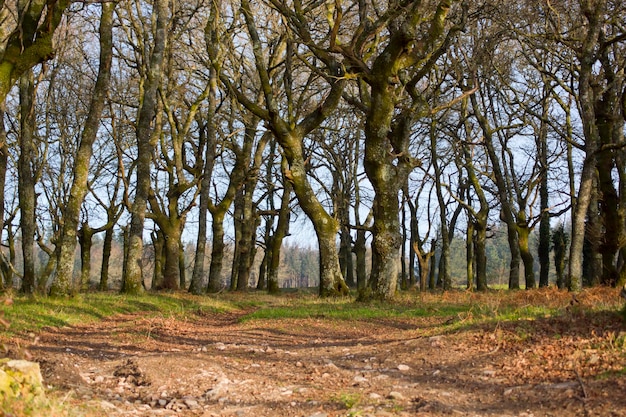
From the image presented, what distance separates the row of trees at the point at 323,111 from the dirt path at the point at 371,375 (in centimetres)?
591

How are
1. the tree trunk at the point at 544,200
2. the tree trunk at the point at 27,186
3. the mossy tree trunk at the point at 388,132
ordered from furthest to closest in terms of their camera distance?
the tree trunk at the point at 544,200 < the tree trunk at the point at 27,186 < the mossy tree trunk at the point at 388,132

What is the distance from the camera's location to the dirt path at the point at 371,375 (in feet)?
15.3

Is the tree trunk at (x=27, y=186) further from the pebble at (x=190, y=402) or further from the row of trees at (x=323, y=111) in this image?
the pebble at (x=190, y=402)

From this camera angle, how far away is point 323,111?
16406mm

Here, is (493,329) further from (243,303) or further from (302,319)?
(243,303)

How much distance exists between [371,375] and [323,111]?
1136 centimetres

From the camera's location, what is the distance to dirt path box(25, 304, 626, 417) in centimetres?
467

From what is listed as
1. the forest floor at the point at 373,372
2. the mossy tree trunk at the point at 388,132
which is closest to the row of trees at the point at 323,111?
the mossy tree trunk at the point at 388,132

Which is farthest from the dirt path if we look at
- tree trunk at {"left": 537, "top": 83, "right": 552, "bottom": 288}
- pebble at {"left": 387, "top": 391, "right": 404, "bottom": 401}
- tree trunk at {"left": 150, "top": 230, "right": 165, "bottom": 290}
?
tree trunk at {"left": 150, "top": 230, "right": 165, "bottom": 290}

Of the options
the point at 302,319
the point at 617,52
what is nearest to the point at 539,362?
the point at 302,319

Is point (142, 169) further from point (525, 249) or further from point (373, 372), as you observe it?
point (525, 249)

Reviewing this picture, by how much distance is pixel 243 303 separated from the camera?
1789 centimetres

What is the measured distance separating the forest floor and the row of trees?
5.75 meters

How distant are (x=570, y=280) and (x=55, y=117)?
21.4m
